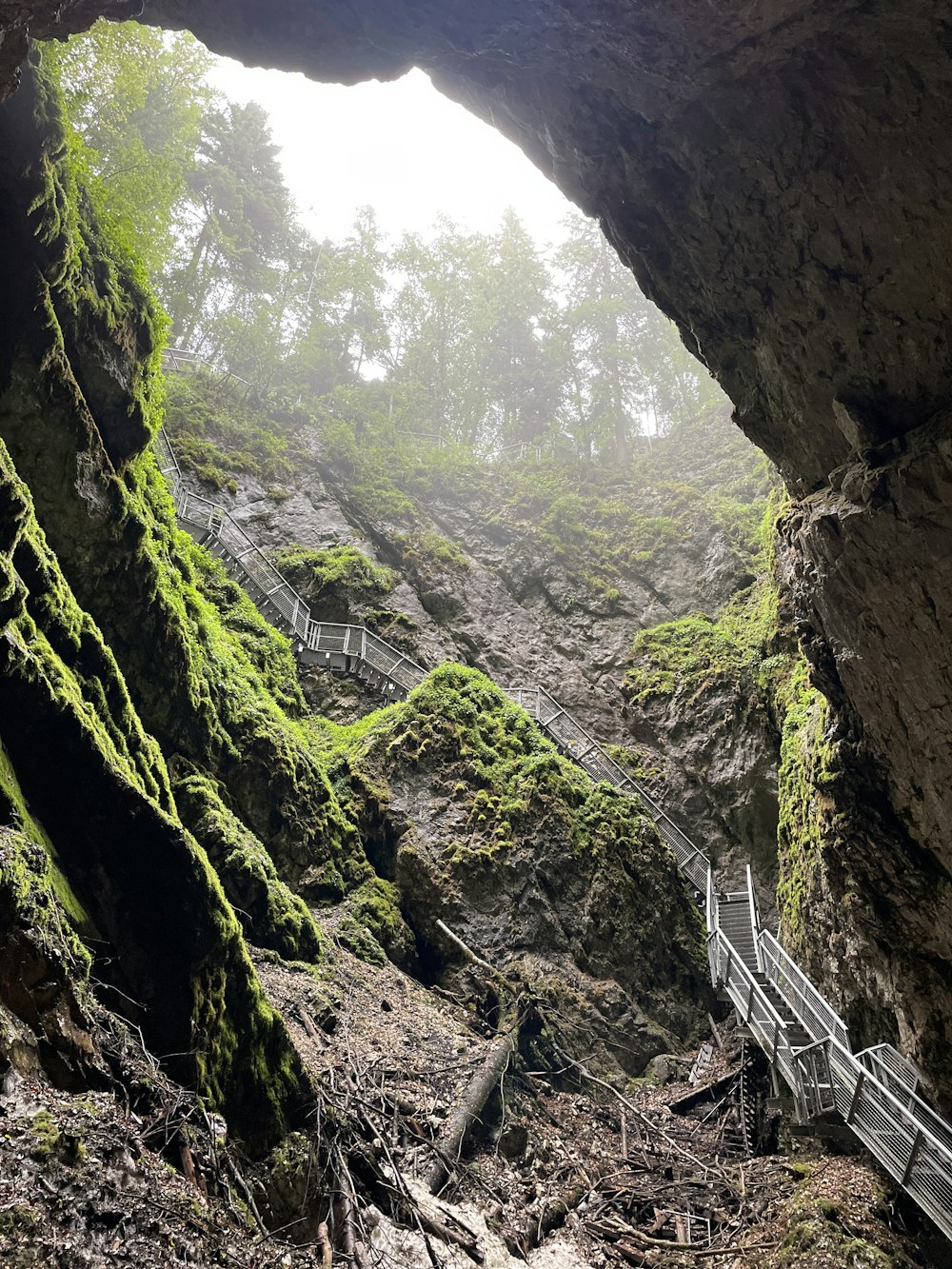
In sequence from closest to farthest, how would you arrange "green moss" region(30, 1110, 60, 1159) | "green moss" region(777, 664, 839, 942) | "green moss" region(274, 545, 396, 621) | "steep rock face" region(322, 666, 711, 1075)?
1. "green moss" region(30, 1110, 60, 1159)
2. "green moss" region(777, 664, 839, 942)
3. "steep rock face" region(322, 666, 711, 1075)
4. "green moss" region(274, 545, 396, 621)

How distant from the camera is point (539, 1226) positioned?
688cm

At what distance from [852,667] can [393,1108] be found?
21.2 feet

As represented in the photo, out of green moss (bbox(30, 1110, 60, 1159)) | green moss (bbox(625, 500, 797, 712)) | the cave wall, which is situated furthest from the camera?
green moss (bbox(625, 500, 797, 712))

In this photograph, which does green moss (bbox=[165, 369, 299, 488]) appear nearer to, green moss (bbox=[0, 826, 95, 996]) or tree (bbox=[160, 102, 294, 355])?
tree (bbox=[160, 102, 294, 355])

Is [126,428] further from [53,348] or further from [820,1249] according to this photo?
[820,1249]

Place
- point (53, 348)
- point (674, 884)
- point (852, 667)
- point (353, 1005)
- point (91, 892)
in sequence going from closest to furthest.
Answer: point (91, 892) → point (53, 348) → point (852, 667) → point (353, 1005) → point (674, 884)

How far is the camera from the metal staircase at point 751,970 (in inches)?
292

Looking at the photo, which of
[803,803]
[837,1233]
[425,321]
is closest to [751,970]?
[803,803]

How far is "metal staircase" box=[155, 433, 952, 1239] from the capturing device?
742 cm

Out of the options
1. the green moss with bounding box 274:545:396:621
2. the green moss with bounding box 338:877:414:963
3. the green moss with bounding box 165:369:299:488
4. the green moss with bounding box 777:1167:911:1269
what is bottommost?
the green moss with bounding box 777:1167:911:1269

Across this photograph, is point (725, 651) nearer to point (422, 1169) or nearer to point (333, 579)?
point (333, 579)

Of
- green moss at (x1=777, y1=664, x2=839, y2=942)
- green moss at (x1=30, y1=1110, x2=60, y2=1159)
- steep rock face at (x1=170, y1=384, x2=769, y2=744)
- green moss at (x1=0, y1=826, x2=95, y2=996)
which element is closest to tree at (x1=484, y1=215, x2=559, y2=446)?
steep rock face at (x1=170, y1=384, x2=769, y2=744)

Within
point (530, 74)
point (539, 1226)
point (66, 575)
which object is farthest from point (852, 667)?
point (66, 575)

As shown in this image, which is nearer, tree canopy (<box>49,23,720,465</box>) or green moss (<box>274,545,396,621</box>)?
green moss (<box>274,545,396,621</box>)
